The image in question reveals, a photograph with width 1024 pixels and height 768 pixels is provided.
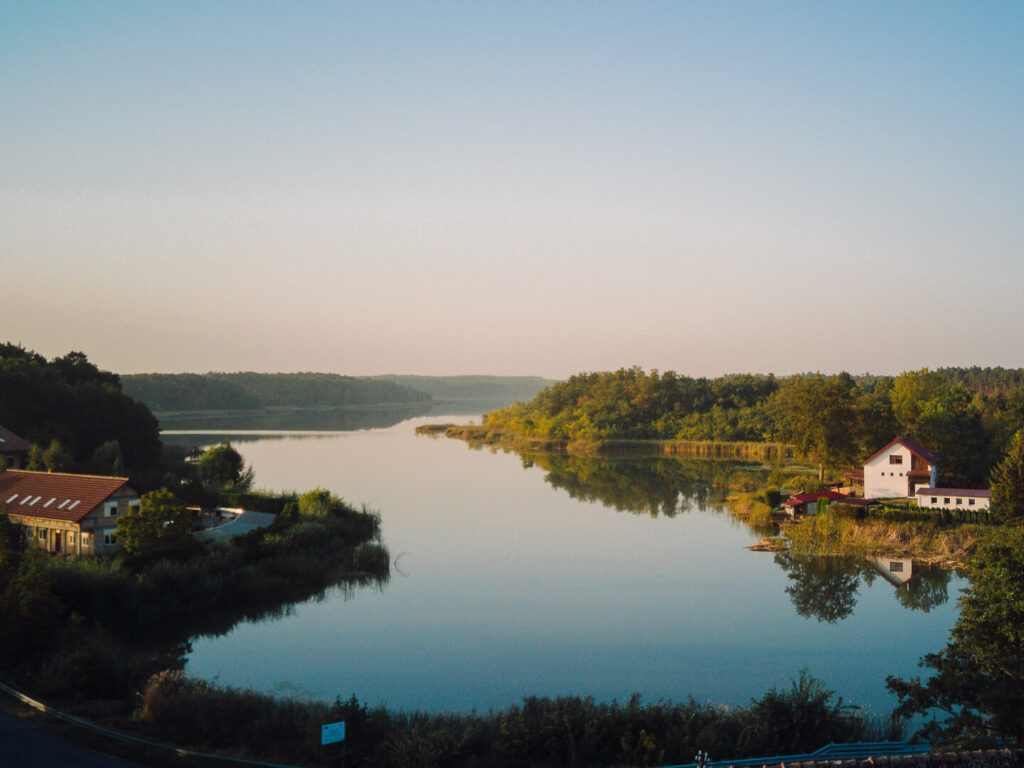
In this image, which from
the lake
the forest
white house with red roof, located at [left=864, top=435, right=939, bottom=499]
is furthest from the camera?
the forest

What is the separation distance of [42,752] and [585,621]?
39.3 ft

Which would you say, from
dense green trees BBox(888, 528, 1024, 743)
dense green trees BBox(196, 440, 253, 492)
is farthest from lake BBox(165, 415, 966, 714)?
dense green trees BBox(196, 440, 253, 492)

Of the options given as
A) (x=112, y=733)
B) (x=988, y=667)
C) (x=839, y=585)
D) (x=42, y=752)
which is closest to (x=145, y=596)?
(x=112, y=733)

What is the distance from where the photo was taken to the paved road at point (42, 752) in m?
10.6

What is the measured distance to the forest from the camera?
37625 millimetres

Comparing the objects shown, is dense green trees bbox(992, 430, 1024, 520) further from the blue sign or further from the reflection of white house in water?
the blue sign

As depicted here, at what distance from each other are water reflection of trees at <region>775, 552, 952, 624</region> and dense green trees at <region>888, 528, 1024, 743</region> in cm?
1031

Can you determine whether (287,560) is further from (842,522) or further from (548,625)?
(842,522)

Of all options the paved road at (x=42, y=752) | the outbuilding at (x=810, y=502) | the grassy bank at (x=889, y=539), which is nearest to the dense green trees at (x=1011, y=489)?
the grassy bank at (x=889, y=539)

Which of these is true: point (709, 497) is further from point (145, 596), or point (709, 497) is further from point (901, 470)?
point (145, 596)

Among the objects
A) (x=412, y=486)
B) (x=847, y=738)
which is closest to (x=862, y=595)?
(x=847, y=738)

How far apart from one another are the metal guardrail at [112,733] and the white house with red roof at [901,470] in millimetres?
29295

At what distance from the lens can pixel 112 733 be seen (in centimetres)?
1147

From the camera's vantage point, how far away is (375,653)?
683 inches
